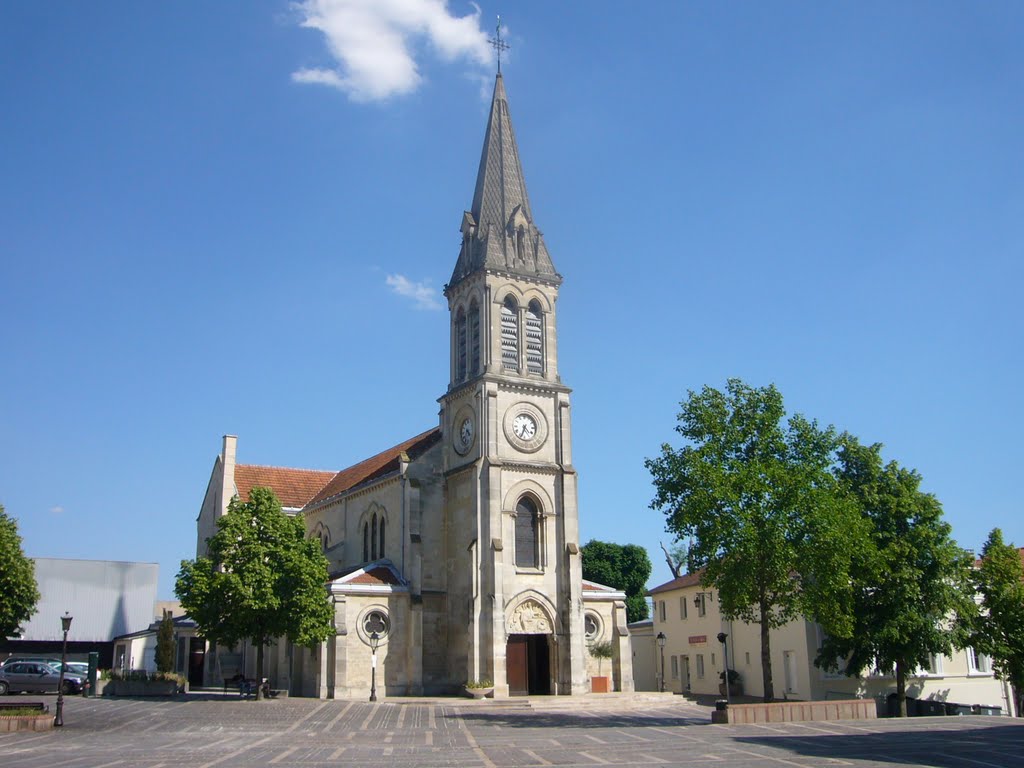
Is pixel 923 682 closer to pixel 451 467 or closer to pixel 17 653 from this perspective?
pixel 451 467

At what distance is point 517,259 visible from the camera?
5238cm

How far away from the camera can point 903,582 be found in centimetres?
4003

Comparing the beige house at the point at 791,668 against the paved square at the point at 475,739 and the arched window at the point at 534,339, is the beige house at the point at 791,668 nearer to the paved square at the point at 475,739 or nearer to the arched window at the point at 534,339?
the paved square at the point at 475,739

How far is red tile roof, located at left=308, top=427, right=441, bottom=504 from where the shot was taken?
52688mm

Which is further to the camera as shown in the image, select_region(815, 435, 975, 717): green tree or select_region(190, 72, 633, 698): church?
select_region(190, 72, 633, 698): church

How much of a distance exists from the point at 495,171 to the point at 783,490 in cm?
2987

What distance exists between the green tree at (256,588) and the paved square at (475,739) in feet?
14.3

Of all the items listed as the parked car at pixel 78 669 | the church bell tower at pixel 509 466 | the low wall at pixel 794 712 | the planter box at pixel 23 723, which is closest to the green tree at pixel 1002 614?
the low wall at pixel 794 712

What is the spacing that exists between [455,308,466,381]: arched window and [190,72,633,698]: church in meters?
0.09

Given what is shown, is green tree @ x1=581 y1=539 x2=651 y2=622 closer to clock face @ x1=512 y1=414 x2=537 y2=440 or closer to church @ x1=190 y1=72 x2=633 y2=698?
church @ x1=190 y1=72 x2=633 y2=698

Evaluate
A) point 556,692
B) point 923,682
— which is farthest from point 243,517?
point 923,682

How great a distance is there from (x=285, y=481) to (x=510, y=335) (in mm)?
25580

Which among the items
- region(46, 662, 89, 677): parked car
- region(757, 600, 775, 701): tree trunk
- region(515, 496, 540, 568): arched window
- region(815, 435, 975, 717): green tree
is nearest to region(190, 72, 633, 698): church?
region(515, 496, 540, 568): arched window

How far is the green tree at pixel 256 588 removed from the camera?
142 ft
